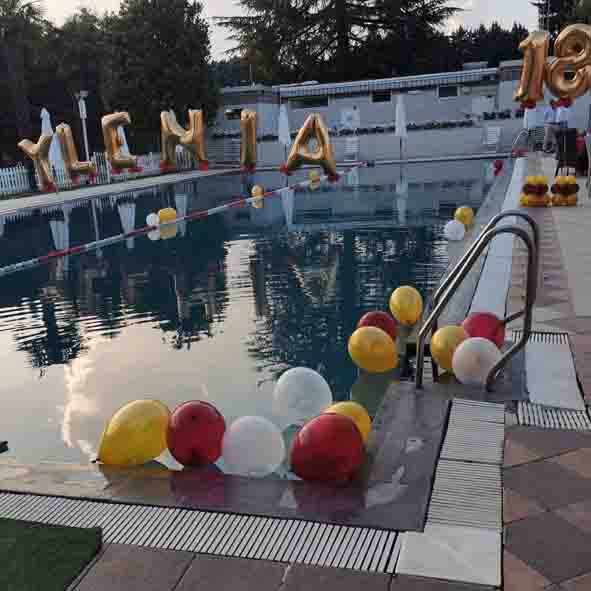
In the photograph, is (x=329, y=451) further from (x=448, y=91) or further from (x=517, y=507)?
(x=448, y=91)

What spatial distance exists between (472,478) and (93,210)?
47.1 ft

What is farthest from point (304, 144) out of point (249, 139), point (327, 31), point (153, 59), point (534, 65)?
point (327, 31)

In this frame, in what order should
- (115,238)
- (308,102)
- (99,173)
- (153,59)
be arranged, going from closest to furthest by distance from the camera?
(115,238) < (99,173) < (153,59) < (308,102)

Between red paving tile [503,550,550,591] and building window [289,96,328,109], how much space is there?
32617 millimetres

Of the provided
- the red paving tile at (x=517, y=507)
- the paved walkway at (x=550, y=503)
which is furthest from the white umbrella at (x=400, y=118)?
the red paving tile at (x=517, y=507)

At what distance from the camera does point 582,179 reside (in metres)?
13.4

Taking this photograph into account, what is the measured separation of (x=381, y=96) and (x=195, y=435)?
3160 centimetres

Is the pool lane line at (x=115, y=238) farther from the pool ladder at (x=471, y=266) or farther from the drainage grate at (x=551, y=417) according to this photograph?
the drainage grate at (x=551, y=417)

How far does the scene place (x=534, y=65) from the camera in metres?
10.1

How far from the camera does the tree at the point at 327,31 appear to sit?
123 feet

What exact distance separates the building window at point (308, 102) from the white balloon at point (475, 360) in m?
31.1

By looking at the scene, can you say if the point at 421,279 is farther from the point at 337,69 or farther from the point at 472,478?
the point at 337,69

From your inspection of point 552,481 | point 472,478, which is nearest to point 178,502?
point 472,478

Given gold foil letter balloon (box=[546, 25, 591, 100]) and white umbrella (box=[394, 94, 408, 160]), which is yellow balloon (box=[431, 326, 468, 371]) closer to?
gold foil letter balloon (box=[546, 25, 591, 100])
